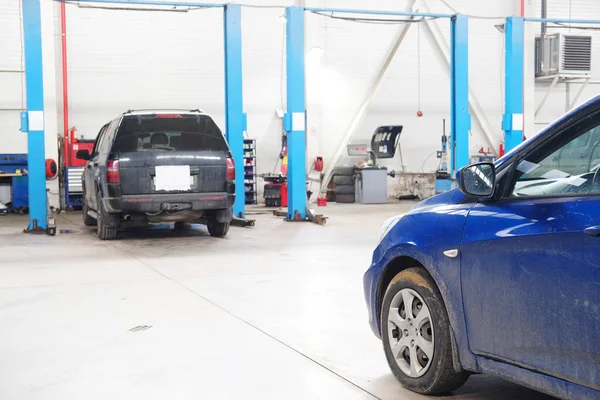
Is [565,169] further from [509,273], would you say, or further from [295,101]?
[295,101]

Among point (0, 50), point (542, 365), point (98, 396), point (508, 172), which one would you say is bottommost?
point (98, 396)

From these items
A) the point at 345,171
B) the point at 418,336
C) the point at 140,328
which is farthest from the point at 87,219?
the point at 418,336

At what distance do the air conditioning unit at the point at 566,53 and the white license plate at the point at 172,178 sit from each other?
1390 cm

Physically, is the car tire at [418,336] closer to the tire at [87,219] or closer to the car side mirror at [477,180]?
the car side mirror at [477,180]

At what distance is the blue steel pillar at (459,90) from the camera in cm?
1432

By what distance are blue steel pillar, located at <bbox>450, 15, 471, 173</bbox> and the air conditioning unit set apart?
7.05 metres

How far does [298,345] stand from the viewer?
463 centimetres

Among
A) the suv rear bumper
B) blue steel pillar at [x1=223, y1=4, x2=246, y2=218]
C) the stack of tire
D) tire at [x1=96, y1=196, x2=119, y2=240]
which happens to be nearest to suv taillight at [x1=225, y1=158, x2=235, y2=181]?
the suv rear bumper

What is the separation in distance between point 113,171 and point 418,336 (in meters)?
6.73

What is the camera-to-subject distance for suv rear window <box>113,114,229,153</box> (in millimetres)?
9836

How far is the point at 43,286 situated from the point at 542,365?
5.13 m

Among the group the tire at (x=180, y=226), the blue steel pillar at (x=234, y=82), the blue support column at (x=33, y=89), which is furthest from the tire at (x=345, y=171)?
the blue support column at (x=33, y=89)

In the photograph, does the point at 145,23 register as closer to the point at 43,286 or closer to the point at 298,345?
the point at 43,286

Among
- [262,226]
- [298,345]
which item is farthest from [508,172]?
[262,226]
